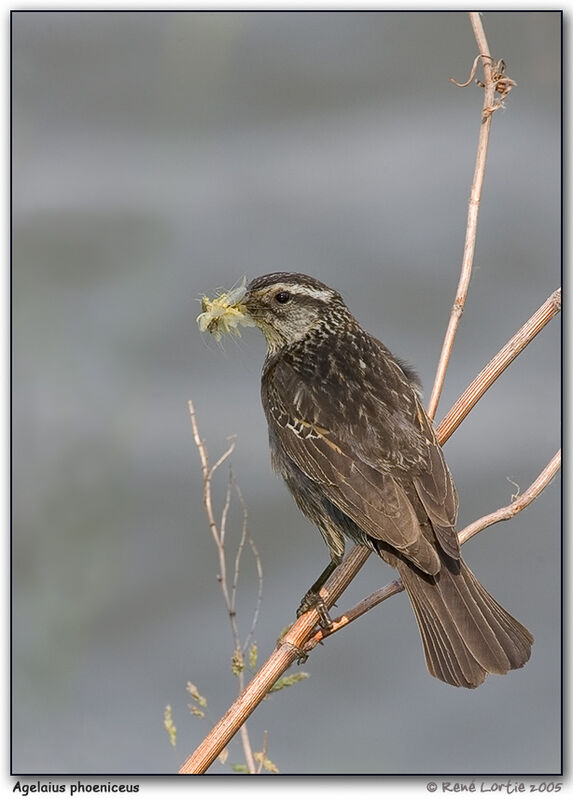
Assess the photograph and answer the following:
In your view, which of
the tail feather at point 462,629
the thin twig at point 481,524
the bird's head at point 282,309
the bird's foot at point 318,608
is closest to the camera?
the thin twig at point 481,524

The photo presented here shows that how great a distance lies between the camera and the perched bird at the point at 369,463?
12.2ft

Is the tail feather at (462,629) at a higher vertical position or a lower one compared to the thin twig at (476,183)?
lower

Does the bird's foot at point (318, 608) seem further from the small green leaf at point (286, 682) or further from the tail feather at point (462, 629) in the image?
the tail feather at point (462, 629)

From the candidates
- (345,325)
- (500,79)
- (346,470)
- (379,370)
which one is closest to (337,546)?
(346,470)

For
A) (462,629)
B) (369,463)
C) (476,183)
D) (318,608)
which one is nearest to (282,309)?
(369,463)

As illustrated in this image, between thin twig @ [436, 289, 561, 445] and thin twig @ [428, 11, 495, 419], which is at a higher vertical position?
thin twig @ [428, 11, 495, 419]

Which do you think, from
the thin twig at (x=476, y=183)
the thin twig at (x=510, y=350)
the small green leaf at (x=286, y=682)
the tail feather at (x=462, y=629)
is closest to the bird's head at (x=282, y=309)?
the thin twig at (x=476, y=183)

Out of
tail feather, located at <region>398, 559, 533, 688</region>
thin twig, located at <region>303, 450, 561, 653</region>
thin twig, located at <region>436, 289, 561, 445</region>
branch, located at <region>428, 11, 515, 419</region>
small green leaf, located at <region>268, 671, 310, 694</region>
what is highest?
branch, located at <region>428, 11, 515, 419</region>

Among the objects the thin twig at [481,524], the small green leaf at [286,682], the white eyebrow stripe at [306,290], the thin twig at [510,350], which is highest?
the white eyebrow stripe at [306,290]

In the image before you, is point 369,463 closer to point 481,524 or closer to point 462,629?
point 481,524

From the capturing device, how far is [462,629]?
12.3 ft

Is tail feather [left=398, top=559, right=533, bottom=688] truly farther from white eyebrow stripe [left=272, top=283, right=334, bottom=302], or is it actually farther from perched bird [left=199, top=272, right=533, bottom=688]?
white eyebrow stripe [left=272, top=283, right=334, bottom=302]

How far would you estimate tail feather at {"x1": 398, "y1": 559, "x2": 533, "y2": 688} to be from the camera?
3689 millimetres

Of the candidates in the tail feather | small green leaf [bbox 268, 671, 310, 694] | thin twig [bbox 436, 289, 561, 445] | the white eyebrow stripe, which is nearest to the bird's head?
the white eyebrow stripe
